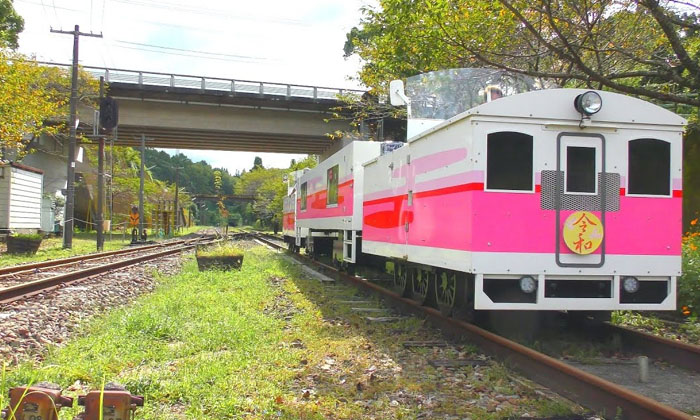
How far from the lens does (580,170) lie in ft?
21.0

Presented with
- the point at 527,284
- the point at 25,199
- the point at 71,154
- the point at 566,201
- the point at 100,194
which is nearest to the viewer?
the point at 527,284

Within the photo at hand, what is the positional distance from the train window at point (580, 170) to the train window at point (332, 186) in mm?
8339

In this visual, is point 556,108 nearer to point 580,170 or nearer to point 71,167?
point 580,170

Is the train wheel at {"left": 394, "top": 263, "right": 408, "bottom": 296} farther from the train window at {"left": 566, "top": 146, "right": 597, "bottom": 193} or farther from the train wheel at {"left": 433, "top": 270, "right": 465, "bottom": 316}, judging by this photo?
the train window at {"left": 566, "top": 146, "right": 597, "bottom": 193}

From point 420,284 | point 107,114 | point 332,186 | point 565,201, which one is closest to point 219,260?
point 332,186

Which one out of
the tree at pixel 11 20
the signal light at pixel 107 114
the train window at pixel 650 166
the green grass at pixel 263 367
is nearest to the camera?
the green grass at pixel 263 367

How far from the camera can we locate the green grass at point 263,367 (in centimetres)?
471

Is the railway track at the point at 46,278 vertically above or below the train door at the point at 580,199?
below

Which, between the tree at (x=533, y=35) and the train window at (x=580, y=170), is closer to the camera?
the train window at (x=580, y=170)

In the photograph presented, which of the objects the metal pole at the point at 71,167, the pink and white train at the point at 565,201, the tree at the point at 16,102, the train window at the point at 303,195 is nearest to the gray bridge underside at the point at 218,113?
the metal pole at the point at 71,167

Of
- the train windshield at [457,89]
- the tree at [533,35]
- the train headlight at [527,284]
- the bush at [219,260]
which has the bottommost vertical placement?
the bush at [219,260]

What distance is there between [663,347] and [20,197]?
2774 centimetres

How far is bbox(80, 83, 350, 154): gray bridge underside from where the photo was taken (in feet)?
123

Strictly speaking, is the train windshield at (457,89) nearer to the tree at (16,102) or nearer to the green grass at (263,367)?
the green grass at (263,367)
